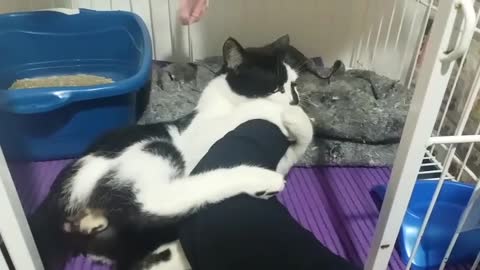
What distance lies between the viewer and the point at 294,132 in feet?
3.31

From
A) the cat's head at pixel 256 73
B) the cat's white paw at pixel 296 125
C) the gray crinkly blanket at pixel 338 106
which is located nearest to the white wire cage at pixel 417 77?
the gray crinkly blanket at pixel 338 106

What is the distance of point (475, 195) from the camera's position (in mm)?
730

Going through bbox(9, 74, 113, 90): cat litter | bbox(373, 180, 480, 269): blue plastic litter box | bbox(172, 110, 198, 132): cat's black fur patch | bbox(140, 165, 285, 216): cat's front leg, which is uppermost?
bbox(140, 165, 285, 216): cat's front leg

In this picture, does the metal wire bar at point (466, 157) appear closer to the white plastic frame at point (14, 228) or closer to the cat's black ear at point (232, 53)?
the cat's black ear at point (232, 53)

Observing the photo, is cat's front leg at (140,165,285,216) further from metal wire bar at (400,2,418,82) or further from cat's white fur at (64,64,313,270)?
metal wire bar at (400,2,418,82)

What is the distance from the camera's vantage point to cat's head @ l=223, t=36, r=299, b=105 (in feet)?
3.50

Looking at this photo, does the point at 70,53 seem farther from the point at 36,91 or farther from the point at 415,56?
the point at 415,56

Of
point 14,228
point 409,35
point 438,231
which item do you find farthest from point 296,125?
point 409,35

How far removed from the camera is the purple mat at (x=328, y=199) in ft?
3.40

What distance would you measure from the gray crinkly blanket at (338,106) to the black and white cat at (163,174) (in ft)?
0.84

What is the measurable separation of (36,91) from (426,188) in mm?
970

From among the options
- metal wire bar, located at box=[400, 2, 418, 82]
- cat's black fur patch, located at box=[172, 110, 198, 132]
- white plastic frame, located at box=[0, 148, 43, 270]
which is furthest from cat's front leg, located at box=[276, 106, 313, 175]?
metal wire bar, located at box=[400, 2, 418, 82]

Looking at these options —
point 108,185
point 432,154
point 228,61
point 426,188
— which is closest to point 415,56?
point 432,154

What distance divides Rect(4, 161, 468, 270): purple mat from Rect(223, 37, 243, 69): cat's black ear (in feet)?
1.21
